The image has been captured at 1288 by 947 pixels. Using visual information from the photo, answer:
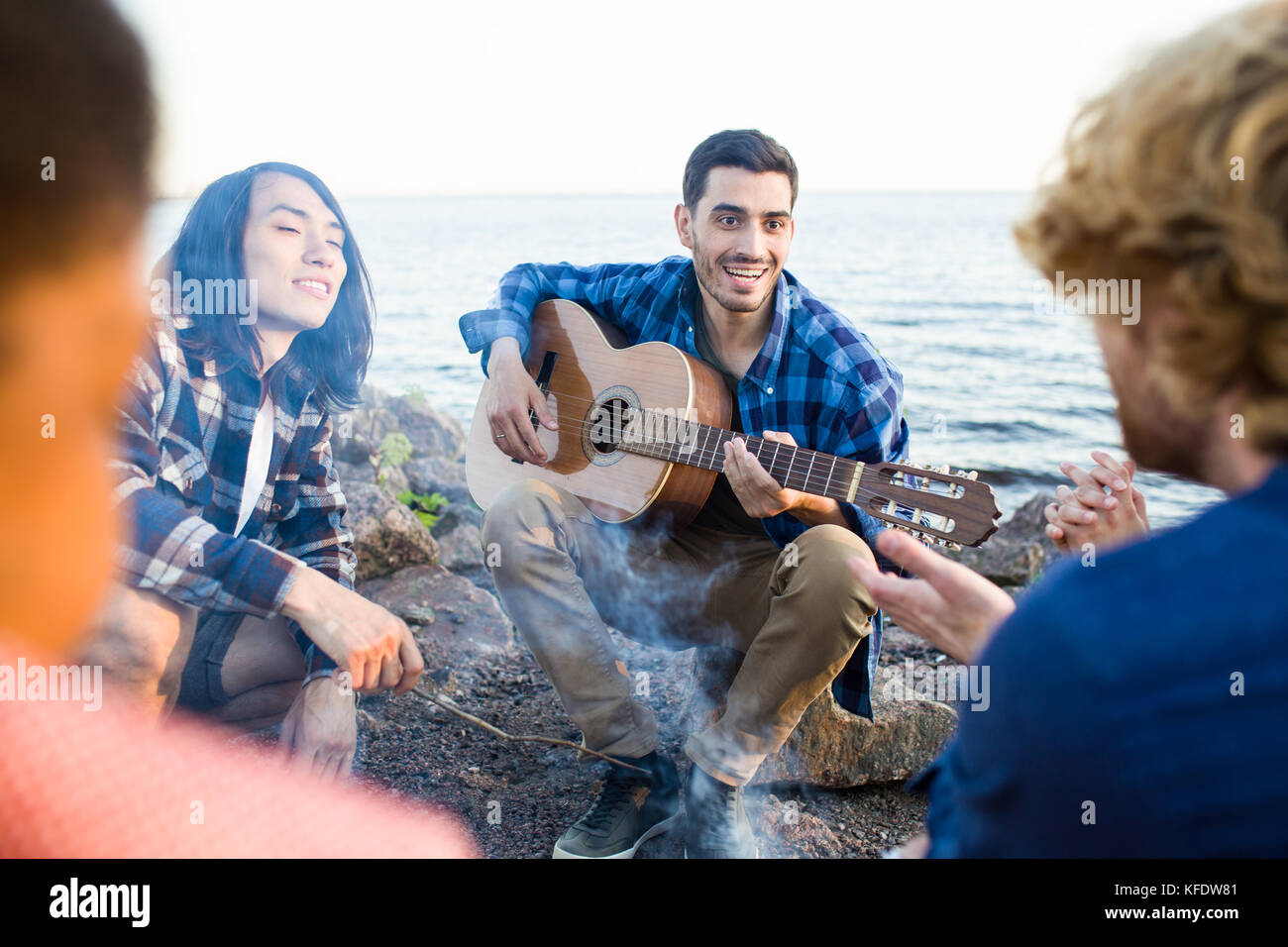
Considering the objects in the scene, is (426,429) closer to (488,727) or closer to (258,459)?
(488,727)

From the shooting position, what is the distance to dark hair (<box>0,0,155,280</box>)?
2.01 feet

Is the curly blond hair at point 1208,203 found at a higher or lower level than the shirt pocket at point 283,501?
higher

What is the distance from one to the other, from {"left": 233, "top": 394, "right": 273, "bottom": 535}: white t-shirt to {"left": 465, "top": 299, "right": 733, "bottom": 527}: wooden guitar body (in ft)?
3.00

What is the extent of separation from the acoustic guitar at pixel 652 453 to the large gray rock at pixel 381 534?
0.56 meters

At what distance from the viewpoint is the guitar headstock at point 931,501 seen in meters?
2.38

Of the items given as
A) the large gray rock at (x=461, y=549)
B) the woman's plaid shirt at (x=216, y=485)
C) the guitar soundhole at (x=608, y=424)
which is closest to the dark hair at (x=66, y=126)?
the woman's plaid shirt at (x=216, y=485)

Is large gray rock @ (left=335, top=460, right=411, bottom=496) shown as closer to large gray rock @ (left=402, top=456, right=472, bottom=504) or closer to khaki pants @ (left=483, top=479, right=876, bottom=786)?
large gray rock @ (left=402, top=456, right=472, bottom=504)

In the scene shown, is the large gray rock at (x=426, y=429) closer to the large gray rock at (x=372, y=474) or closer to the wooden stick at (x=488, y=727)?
the large gray rock at (x=372, y=474)

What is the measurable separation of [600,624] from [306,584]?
0.93 meters

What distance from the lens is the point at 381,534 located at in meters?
3.73

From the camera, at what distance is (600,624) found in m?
2.73

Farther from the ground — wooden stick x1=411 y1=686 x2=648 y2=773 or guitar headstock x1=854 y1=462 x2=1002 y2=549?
guitar headstock x1=854 y1=462 x2=1002 y2=549

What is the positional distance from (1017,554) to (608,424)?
2.69 meters

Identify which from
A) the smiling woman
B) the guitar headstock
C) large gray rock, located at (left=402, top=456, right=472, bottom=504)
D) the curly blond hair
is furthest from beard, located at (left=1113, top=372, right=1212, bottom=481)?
large gray rock, located at (left=402, top=456, right=472, bottom=504)
